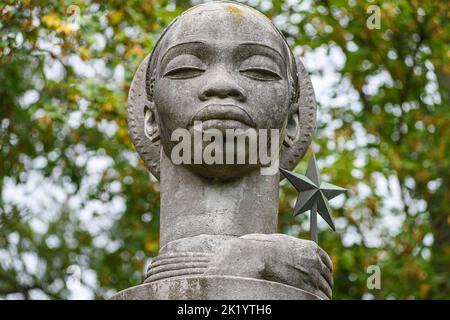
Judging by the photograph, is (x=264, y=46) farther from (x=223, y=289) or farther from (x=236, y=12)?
(x=223, y=289)

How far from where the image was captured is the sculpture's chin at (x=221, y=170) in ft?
27.7

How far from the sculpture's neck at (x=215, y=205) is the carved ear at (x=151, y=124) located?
40 cm

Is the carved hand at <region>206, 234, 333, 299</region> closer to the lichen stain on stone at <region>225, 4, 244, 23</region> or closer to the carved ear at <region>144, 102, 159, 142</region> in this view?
the carved ear at <region>144, 102, 159, 142</region>

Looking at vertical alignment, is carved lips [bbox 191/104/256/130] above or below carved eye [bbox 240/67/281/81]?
below

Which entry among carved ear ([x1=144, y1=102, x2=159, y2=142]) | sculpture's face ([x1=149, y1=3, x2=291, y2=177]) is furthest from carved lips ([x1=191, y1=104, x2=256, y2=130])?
carved ear ([x1=144, y1=102, x2=159, y2=142])

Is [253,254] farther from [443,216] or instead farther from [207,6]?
[443,216]

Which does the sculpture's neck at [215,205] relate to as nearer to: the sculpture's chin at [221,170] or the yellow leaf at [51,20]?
the sculpture's chin at [221,170]

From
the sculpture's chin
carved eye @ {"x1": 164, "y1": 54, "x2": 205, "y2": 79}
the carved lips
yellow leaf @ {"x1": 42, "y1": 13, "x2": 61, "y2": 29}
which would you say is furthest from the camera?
yellow leaf @ {"x1": 42, "y1": 13, "x2": 61, "y2": 29}

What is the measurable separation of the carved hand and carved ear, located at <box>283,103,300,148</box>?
126cm

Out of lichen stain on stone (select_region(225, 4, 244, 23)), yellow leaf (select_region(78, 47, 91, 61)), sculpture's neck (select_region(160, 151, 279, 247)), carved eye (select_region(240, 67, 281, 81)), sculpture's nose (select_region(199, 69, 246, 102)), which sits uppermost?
yellow leaf (select_region(78, 47, 91, 61))

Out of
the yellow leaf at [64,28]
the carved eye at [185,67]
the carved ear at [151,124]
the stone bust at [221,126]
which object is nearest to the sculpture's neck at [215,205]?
the stone bust at [221,126]

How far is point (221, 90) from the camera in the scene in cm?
840

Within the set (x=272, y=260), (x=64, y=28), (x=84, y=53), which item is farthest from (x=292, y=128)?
(x=84, y=53)

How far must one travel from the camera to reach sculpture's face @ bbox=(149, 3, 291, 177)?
8.41m
